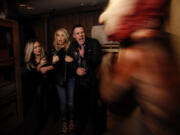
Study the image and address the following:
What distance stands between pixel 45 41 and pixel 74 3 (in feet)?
6.13

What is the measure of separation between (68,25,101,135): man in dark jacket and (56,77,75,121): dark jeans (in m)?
0.07

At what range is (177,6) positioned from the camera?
610 mm

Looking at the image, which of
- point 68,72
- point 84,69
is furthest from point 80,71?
point 68,72

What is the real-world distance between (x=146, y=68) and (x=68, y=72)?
1.38 metres

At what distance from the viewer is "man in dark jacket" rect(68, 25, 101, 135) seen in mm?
1715

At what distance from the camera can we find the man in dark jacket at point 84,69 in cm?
171

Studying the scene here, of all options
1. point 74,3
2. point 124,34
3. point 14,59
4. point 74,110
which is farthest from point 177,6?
point 74,3

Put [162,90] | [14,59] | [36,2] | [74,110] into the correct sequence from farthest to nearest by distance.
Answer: [36,2]
[74,110]
[14,59]
[162,90]

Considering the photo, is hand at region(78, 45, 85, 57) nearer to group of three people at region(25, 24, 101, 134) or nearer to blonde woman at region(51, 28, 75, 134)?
group of three people at region(25, 24, 101, 134)

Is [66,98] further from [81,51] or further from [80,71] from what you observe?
[81,51]

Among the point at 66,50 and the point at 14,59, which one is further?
the point at 66,50

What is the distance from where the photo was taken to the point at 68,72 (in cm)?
172

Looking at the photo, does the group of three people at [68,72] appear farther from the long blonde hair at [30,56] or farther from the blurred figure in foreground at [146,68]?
the blurred figure in foreground at [146,68]

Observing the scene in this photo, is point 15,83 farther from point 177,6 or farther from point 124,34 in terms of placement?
point 177,6
